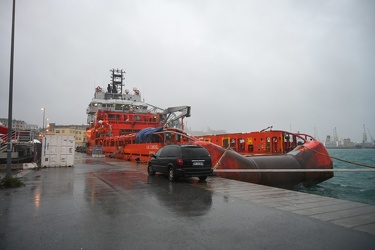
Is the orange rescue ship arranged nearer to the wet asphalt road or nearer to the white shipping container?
the wet asphalt road

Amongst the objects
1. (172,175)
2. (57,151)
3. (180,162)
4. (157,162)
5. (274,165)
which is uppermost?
(57,151)

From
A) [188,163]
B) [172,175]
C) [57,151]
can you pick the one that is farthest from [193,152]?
[57,151]

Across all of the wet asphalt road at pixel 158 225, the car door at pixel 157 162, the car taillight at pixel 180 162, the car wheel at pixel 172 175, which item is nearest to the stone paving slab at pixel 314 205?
the wet asphalt road at pixel 158 225

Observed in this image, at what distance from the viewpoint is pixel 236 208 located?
6.41 meters

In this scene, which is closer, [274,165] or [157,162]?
[157,162]

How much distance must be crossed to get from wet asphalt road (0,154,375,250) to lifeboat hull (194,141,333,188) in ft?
19.1

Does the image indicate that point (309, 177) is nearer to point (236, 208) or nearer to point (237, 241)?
point (236, 208)

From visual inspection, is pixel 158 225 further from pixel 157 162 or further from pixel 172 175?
pixel 157 162

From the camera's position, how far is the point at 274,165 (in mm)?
14312

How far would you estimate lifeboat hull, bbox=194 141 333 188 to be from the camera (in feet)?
44.1

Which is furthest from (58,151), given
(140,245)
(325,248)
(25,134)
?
(325,248)

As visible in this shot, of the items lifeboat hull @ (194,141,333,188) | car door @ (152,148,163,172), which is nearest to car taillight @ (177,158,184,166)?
car door @ (152,148,163,172)

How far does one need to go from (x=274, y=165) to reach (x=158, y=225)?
35.4 ft

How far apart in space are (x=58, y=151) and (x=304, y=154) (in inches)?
Answer: 651
